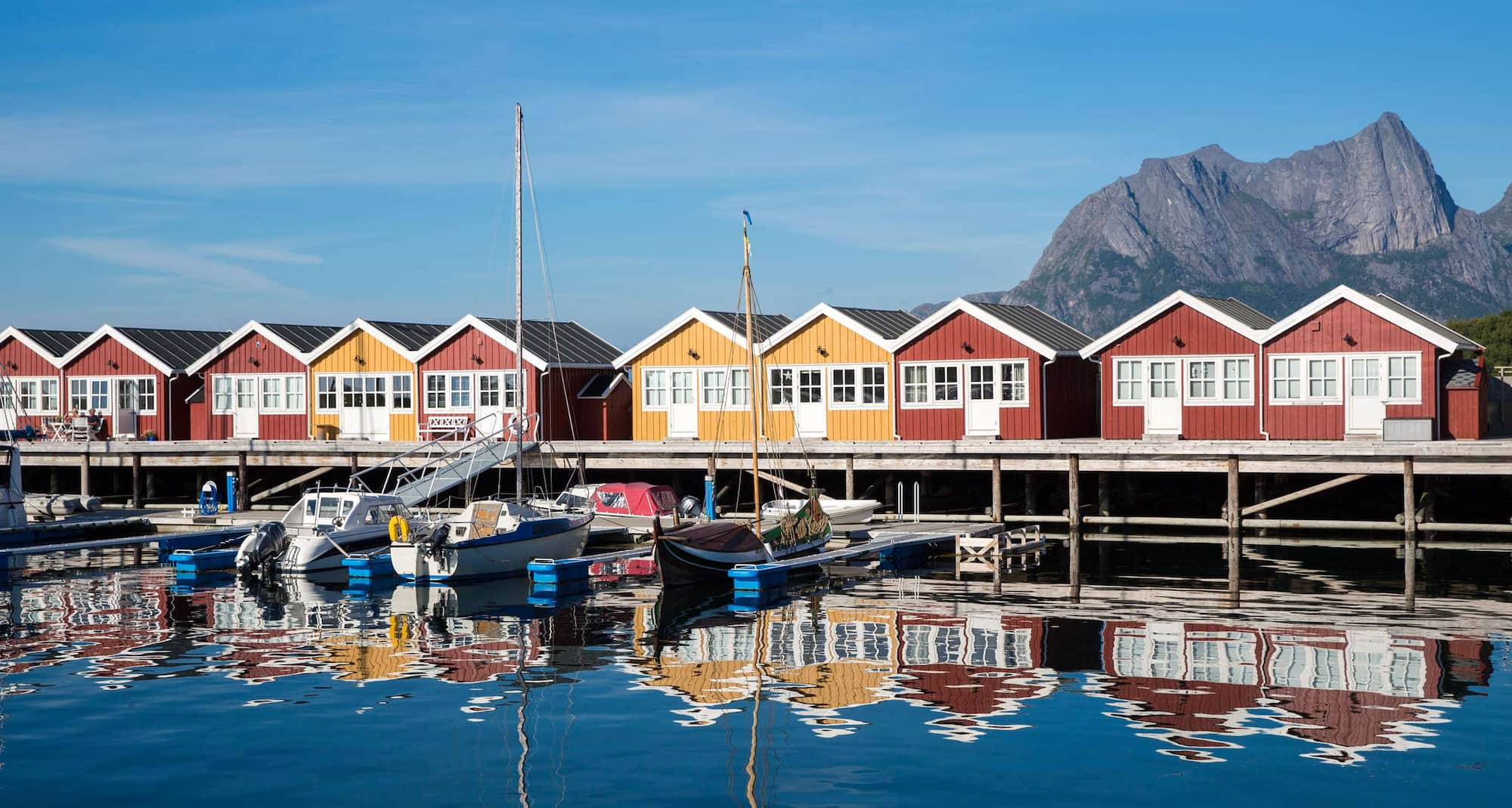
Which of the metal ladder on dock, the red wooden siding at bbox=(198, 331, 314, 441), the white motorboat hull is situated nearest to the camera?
the white motorboat hull

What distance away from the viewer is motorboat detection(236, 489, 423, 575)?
32.7 meters

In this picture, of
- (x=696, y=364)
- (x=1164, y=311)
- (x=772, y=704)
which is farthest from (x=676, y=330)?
(x=772, y=704)

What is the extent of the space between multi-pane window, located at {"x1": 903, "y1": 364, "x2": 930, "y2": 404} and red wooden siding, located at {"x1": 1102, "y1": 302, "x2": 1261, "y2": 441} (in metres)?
4.92

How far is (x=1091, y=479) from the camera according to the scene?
4519cm

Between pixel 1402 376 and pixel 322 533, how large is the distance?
84.6 ft

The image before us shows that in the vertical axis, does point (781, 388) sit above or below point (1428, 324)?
below

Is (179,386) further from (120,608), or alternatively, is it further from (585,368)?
(120,608)

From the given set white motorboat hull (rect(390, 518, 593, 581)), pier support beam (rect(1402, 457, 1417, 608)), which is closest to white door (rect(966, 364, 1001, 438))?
pier support beam (rect(1402, 457, 1417, 608))

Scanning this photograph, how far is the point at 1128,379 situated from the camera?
4144 cm

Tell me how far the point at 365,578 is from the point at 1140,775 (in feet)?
67.2

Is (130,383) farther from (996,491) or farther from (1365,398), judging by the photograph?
(1365,398)

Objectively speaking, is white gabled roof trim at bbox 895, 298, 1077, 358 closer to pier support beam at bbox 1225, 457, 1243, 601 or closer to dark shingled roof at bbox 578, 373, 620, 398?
pier support beam at bbox 1225, 457, 1243, 601

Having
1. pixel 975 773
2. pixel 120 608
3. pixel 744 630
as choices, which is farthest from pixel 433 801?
pixel 120 608

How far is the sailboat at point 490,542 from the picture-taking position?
31250 millimetres
